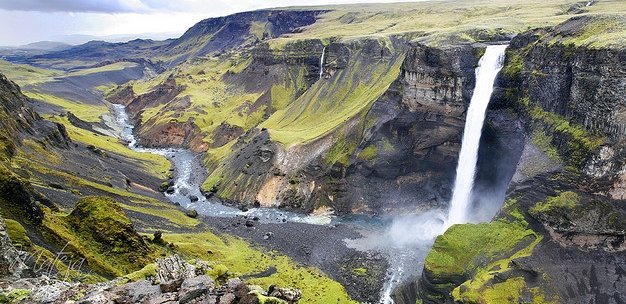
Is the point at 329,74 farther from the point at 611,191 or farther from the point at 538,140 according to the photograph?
the point at 611,191

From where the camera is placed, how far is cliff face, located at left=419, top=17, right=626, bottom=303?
4869cm

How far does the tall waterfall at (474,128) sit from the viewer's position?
3076 inches

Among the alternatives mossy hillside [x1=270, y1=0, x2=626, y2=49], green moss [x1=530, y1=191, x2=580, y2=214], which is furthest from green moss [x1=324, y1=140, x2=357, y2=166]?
green moss [x1=530, y1=191, x2=580, y2=214]

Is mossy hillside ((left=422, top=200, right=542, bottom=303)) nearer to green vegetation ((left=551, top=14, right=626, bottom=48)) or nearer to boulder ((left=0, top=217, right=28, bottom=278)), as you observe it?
green vegetation ((left=551, top=14, right=626, bottom=48))

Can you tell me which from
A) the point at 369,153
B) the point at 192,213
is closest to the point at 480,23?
the point at 369,153

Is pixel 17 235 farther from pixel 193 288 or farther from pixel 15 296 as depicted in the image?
pixel 193 288

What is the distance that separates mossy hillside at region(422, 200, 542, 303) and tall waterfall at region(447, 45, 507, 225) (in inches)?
715

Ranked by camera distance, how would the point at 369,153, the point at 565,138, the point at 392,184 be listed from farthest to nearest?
the point at 369,153 < the point at 392,184 < the point at 565,138

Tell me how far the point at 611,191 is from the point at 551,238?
8091 millimetres

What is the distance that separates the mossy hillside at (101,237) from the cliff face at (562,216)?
32.5 m

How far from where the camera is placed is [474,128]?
80.4 metres

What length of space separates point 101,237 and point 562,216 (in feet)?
161

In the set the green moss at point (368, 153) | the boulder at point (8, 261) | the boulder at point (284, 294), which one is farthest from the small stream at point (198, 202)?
the boulder at point (8, 261)

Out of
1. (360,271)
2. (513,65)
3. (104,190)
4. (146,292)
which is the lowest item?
(360,271)
